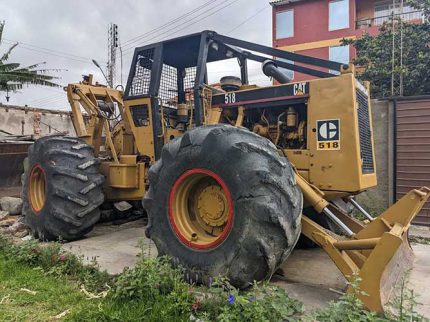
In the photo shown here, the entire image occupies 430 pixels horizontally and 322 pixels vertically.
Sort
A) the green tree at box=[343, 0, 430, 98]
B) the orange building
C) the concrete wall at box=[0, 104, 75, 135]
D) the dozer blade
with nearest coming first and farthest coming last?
the dozer blade → the green tree at box=[343, 0, 430, 98] → the concrete wall at box=[0, 104, 75, 135] → the orange building

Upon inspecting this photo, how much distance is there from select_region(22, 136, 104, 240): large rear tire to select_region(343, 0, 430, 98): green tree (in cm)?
883

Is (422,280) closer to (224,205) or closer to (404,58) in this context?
(224,205)

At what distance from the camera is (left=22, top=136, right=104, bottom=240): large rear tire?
4.98 meters

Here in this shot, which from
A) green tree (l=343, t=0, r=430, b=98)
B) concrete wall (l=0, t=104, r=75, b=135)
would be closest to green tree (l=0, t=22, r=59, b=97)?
concrete wall (l=0, t=104, r=75, b=135)

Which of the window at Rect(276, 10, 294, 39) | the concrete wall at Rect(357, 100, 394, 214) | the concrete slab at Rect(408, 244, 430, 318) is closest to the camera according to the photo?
the concrete slab at Rect(408, 244, 430, 318)

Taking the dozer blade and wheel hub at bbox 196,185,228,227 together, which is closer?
the dozer blade

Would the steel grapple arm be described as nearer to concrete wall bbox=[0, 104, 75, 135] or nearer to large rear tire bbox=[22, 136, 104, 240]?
large rear tire bbox=[22, 136, 104, 240]

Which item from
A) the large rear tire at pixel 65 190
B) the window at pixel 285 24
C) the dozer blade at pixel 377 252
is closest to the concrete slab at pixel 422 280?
the dozer blade at pixel 377 252

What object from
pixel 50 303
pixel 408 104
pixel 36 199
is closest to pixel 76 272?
pixel 50 303

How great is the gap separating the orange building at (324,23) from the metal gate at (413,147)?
713 inches

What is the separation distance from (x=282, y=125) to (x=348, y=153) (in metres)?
0.82

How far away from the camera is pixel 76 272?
3869 millimetres

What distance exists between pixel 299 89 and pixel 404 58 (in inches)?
368

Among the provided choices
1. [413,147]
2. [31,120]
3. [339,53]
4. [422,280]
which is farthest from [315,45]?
[422,280]
